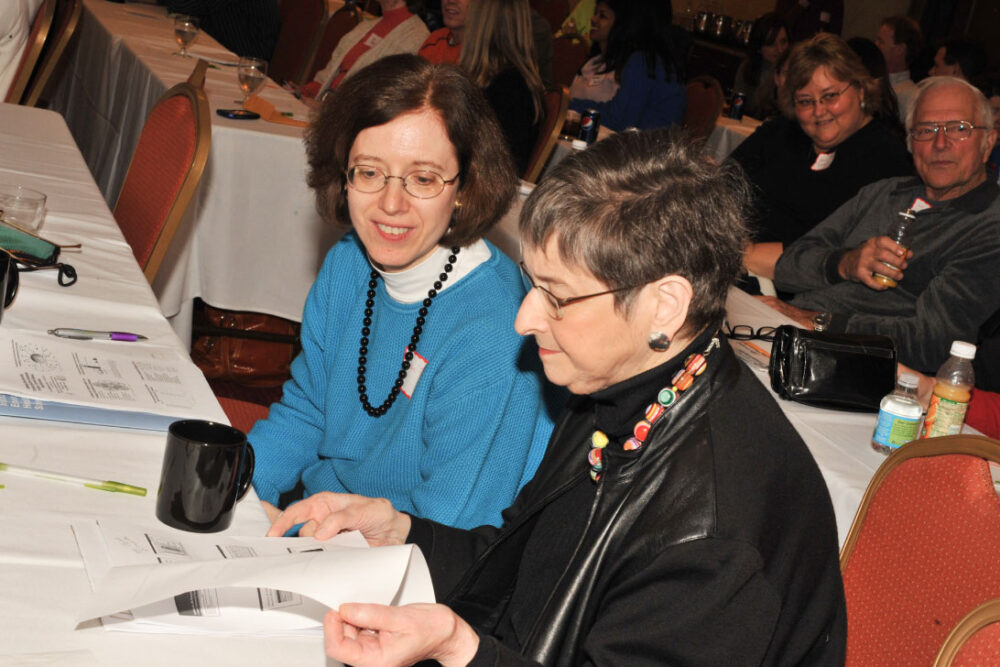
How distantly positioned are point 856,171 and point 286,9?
417 centimetres

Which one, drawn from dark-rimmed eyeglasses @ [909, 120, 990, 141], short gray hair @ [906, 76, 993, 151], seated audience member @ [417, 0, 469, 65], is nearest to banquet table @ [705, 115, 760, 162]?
seated audience member @ [417, 0, 469, 65]

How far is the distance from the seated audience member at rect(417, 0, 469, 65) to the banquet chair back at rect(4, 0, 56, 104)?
176cm

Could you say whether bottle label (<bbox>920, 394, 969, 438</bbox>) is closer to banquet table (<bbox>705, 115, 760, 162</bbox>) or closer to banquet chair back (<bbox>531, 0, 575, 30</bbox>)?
banquet table (<bbox>705, 115, 760, 162</bbox>)

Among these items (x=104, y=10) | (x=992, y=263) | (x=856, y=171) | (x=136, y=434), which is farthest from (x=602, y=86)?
(x=136, y=434)

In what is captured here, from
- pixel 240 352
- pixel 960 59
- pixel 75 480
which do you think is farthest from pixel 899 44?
pixel 75 480

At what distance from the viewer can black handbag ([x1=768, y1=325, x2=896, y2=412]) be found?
80.3 inches

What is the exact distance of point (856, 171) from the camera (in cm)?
358

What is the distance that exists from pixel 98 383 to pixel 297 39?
527cm

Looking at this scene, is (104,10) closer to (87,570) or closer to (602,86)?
(602,86)

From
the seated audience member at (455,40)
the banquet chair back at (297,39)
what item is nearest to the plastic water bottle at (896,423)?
the seated audience member at (455,40)

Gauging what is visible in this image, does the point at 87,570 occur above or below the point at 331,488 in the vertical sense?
above

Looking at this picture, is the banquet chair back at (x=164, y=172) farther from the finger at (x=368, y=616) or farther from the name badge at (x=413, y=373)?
the finger at (x=368, y=616)

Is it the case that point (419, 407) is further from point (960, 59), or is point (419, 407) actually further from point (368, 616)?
point (960, 59)

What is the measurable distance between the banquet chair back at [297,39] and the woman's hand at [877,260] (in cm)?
378
